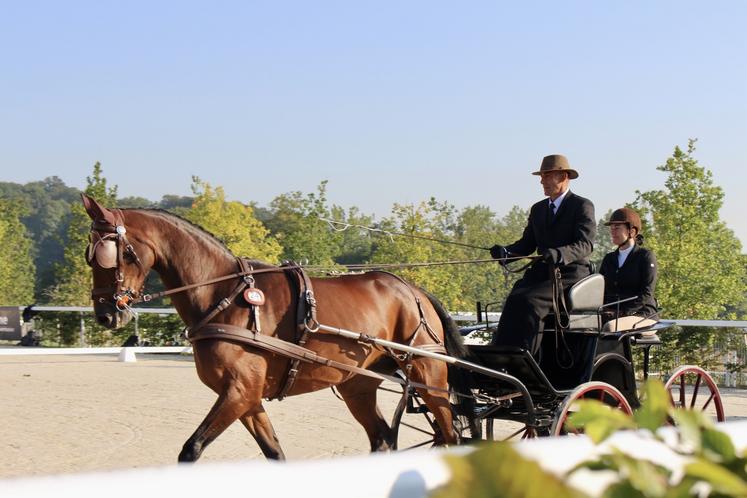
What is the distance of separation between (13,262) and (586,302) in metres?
48.0

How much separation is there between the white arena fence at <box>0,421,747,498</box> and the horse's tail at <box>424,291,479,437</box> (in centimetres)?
512

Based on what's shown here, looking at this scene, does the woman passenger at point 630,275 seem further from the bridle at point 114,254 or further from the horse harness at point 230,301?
the bridle at point 114,254

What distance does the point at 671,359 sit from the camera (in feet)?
53.5

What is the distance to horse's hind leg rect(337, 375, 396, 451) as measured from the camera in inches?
263

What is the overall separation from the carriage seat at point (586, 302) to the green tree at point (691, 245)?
1450 centimetres

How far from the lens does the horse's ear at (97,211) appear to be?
5.77 metres

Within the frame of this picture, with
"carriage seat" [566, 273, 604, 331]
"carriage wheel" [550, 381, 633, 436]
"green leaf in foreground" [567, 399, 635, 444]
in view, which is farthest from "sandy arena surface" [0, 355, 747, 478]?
"green leaf in foreground" [567, 399, 635, 444]

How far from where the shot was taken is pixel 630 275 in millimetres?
7672

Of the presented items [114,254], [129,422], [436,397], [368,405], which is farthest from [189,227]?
[129,422]

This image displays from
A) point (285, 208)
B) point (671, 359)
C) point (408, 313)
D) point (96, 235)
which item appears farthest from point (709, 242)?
point (285, 208)

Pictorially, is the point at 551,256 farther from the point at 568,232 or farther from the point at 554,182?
the point at 554,182

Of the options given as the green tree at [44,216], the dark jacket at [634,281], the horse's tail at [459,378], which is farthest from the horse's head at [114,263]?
the green tree at [44,216]

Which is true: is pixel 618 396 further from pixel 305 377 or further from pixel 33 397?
pixel 33 397

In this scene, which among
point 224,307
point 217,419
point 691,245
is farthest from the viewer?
point 691,245
